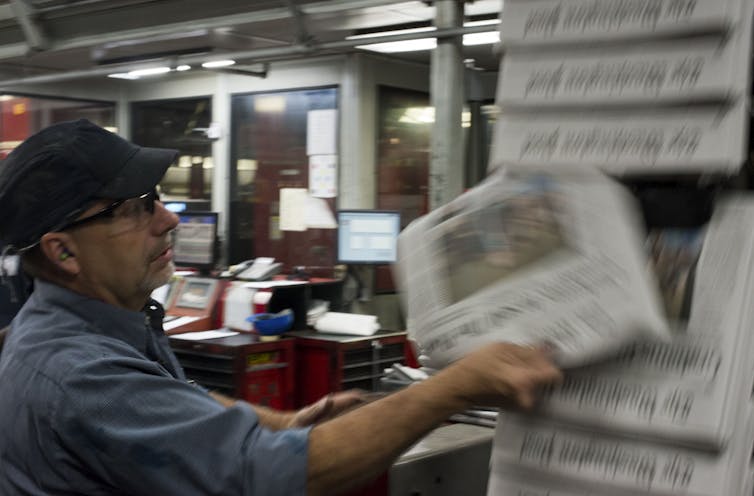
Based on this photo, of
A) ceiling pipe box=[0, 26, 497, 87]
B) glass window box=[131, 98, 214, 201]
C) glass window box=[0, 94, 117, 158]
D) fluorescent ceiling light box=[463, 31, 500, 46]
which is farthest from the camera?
glass window box=[0, 94, 117, 158]

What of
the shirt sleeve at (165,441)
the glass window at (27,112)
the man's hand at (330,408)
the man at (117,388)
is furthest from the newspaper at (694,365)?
the glass window at (27,112)

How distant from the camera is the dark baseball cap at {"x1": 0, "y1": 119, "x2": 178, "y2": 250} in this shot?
4.59 feet

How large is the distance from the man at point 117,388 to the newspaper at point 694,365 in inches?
4.1

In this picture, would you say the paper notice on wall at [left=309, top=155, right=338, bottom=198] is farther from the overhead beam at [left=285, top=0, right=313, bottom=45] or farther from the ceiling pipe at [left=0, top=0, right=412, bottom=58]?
the ceiling pipe at [left=0, top=0, right=412, bottom=58]

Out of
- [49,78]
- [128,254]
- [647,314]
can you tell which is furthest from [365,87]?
[647,314]

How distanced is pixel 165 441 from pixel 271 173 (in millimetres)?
7058

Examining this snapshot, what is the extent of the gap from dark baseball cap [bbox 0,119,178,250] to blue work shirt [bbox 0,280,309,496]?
194 mm

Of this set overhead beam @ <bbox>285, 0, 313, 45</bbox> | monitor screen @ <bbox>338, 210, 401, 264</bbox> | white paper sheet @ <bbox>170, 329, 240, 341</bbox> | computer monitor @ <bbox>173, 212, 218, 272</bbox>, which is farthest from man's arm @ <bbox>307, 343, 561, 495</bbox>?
monitor screen @ <bbox>338, 210, 401, 264</bbox>

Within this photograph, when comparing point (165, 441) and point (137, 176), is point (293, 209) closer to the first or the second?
point (137, 176)

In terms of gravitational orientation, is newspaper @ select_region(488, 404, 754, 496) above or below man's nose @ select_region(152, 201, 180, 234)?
below

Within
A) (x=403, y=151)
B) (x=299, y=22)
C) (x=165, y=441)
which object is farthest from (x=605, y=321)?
(x=403, y=151)

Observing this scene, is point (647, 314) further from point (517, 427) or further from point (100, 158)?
point (100, 158)

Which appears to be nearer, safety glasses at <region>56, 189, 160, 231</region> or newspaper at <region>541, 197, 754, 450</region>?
newspaper at <region>541, 197, 754, 450</region>

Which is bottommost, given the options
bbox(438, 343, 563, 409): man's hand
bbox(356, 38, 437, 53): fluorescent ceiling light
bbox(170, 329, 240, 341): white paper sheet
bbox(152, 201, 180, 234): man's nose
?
bbox(170, 329, 240, 341): white paper sheet
